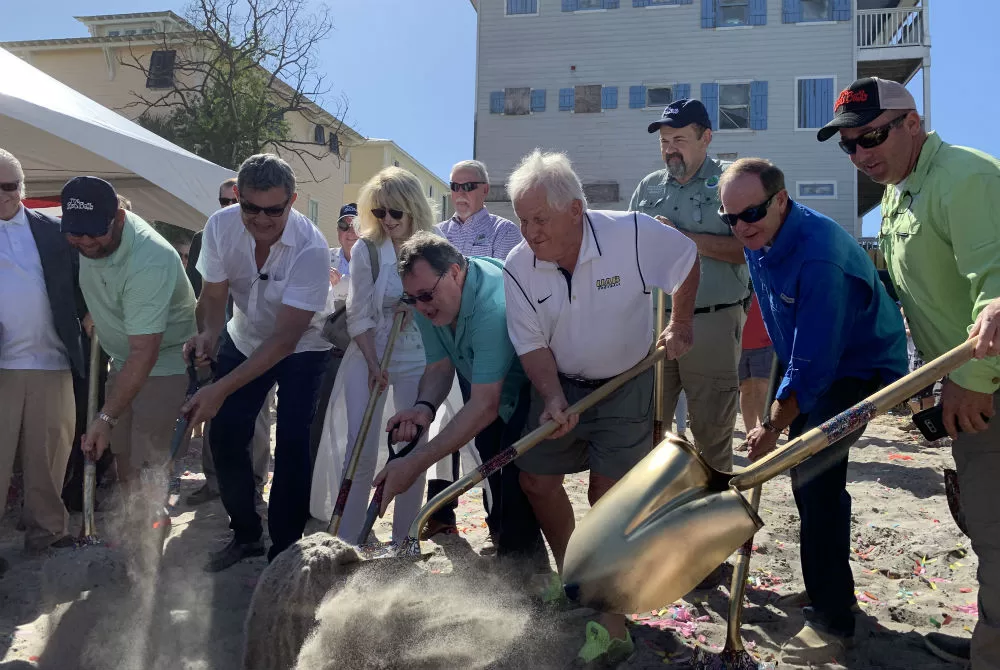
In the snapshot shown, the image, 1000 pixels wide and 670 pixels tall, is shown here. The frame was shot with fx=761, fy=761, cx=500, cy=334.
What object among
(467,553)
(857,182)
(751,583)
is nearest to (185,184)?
(467,553)

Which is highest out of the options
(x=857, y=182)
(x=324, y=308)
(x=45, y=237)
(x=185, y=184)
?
(x=857, y=182)

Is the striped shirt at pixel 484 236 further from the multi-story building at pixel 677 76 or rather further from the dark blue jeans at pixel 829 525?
the multi-story building at pixel 677 76

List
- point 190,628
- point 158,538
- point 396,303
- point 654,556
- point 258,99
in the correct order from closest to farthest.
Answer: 1. point 654,556
2. point 190,628
3. point 158,538
4. point 396,303
5. point 258,99

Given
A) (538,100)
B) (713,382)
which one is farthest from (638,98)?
(713,382)

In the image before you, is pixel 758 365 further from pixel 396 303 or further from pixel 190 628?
pixel 190 628

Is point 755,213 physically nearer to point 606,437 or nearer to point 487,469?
point 606,437

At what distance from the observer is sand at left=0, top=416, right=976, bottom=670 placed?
2.96 meters

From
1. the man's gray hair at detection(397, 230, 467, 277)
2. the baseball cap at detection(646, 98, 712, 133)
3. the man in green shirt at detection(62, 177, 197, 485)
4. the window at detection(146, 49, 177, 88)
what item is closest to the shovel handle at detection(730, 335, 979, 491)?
the man's gray hair at detection(397, 230, 467, 277)

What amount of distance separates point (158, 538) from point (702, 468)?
2767 millimetres

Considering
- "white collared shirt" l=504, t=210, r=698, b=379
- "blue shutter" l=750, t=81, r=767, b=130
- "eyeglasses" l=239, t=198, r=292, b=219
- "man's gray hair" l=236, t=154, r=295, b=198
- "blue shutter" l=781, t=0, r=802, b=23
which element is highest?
"blue shutter" l=781, t=0, r=802, b=23

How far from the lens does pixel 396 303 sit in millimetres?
4266

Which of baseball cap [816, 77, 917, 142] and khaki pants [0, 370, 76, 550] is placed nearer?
baseball cap [816, 77, 917, 142]

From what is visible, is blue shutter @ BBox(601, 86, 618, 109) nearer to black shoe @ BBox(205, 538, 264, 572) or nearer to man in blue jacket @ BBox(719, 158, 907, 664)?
black shoe @ BBox(205, 538, 264, 572)

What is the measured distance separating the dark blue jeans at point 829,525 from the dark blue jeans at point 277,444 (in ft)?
7.70
